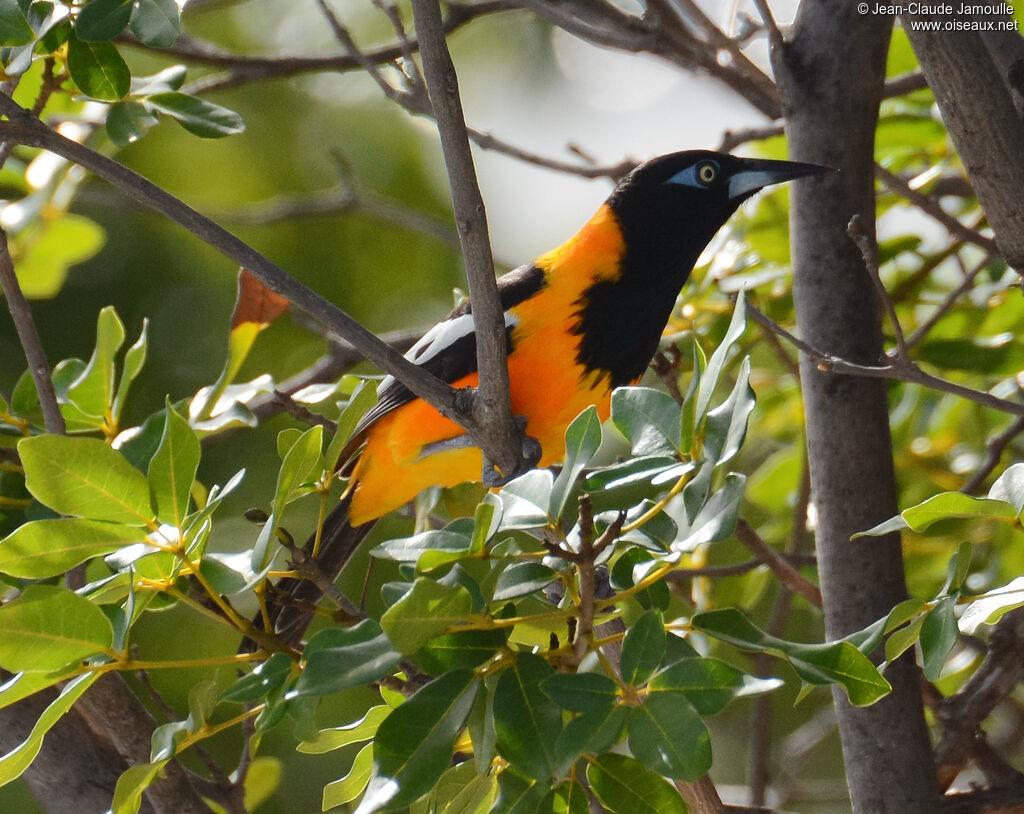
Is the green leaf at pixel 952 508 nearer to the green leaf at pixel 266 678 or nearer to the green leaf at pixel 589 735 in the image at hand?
the green leaf at pixel 589 735

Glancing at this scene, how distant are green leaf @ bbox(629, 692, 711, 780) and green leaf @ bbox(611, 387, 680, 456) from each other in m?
0.38

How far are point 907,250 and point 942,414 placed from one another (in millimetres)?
594

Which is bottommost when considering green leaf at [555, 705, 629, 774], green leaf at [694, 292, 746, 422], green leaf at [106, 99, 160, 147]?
green leaf at [555, 705, 629, 774]

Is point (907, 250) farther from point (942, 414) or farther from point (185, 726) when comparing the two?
point (185, 726)

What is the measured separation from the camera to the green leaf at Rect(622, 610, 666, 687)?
1.32 meters

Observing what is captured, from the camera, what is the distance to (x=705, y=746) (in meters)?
1.25

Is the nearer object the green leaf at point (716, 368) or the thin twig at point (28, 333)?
the green leaf at point (716, 368)

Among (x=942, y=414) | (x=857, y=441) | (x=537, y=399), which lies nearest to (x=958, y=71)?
(x=857, y=441)

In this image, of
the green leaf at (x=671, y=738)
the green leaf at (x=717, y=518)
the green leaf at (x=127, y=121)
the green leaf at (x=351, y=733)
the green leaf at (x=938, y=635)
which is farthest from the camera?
the green leaf at (x=127, y=121)

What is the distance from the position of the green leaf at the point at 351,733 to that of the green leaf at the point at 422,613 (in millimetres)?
418

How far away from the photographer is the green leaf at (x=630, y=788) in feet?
4.61

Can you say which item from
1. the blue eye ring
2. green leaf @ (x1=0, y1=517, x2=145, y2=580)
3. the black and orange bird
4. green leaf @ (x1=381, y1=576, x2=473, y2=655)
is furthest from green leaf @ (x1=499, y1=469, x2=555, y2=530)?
the blue eye ring

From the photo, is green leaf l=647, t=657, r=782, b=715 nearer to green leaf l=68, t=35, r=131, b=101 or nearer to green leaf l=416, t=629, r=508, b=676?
green leaf l=416, t=629, r=508, b=676

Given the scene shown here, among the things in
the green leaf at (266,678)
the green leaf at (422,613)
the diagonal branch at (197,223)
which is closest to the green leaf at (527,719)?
the green leaf at (422,613)
